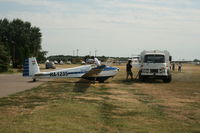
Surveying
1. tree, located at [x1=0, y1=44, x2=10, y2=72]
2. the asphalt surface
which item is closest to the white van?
the asphalt surface

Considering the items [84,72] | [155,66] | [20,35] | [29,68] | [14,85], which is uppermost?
[20,35]

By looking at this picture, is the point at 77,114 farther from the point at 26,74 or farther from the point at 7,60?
the point at 7,60

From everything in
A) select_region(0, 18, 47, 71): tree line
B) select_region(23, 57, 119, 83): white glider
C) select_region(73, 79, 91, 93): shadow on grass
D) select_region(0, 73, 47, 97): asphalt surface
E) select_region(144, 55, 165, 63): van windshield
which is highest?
select_region(0, 18, 47, 71): tree line

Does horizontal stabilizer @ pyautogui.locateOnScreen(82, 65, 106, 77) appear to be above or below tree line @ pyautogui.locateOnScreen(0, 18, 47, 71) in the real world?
below

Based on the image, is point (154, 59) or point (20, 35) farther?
point (20, 35)

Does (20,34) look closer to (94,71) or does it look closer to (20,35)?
(20,35)

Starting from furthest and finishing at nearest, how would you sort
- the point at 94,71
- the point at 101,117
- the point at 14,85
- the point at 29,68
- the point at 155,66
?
the point at 29,68, the point at 155,66, the point at 94,71, the point at 14,85, the point at 101,117

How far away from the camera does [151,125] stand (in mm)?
7602

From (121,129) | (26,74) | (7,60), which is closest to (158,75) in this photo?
(26,74)

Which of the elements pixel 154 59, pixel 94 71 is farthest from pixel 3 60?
pixel 154 59

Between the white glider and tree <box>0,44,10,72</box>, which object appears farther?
tree <box>0,44,10,72</box>

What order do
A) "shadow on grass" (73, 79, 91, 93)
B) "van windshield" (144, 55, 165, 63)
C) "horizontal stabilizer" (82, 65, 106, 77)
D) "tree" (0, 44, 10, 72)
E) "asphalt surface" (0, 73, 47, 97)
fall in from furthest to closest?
"tree" (0, 44, 10, 72) < "van windshield" (144, 55, 165, 63) < "horizontal stabilizer" (82, 65, 106, 77) < "shadow on grass" (73, 79, 91, 93) < "asphalt surface" (0, 73, 47, 97)

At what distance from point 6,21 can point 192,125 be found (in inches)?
3022

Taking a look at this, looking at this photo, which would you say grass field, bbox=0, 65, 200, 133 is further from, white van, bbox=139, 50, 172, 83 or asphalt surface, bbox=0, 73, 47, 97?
white van, bbox=139, 50, 172, 83
